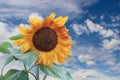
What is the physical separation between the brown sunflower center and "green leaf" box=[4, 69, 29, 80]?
14cm

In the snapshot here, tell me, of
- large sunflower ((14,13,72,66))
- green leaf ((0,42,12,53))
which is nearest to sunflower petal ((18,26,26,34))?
large sunflower ((14,13,72,66))

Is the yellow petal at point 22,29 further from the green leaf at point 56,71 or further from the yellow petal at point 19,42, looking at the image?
the green leaf at point 56,71

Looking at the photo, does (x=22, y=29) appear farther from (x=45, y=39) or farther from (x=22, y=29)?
(x=45, y=39)

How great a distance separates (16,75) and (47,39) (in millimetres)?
228

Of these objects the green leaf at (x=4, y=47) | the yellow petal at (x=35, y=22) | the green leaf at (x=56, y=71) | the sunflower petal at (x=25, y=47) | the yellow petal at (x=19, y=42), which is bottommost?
the green leaf at (x=56, y=71)

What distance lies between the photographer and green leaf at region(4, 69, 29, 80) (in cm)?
139

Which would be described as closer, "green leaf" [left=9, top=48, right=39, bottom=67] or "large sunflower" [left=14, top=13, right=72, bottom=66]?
"green leaf" [left=9, top=48, right=39, bottom=67]

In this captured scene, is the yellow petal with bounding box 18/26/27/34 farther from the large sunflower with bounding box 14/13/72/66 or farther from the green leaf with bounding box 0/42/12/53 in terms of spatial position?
the green leaf with bounding box 0/42/12/53

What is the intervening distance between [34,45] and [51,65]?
118 mm

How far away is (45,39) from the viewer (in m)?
1.37

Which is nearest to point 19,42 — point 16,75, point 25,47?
point 25,47

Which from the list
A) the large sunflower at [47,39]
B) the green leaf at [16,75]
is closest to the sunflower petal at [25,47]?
the large sunflower at [47,39]

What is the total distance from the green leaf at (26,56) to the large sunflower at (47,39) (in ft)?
0.13

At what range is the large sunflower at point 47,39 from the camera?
1345 millimetres
